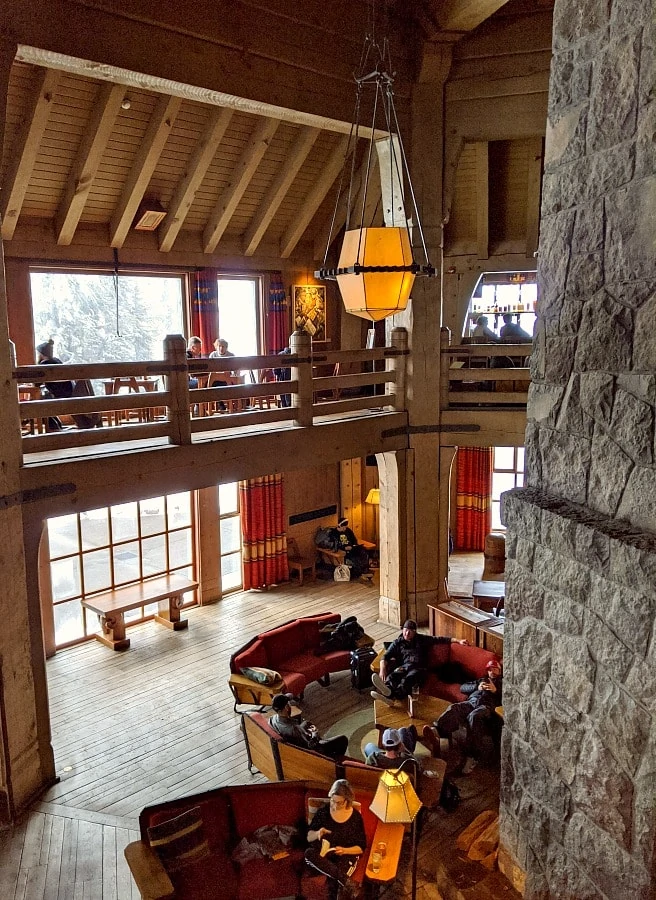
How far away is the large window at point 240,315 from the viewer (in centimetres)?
1064

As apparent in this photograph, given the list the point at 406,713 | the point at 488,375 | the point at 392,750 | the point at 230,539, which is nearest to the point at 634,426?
the point at 392,750

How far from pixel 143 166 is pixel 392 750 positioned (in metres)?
6.96

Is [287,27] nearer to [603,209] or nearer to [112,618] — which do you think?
[603,209]

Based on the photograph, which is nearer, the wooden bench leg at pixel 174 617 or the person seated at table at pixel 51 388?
the person seated at table at pixel 51 388

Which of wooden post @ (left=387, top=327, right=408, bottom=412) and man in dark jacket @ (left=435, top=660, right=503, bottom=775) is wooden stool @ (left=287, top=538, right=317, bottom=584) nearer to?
wooden post @ (left=387, top=327, right=408, bottom=412)

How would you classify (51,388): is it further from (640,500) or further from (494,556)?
(494,556)

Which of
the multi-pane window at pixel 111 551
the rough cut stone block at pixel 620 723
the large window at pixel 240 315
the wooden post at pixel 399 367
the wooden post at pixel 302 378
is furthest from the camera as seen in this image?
the large window at pixel 240 315

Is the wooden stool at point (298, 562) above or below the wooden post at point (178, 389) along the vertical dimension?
below

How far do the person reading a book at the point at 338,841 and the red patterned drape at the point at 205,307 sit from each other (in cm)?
688

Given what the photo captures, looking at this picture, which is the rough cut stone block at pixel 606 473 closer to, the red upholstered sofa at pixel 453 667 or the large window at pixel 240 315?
the red upholstered sofa at pixel 453 667

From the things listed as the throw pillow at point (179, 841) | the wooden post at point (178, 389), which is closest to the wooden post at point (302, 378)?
the wooden post at point (178, 389)

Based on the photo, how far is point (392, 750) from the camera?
5.38 meters

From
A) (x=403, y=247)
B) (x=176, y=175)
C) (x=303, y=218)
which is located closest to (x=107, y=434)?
(x=403, y=247)

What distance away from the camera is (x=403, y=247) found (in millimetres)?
4922
